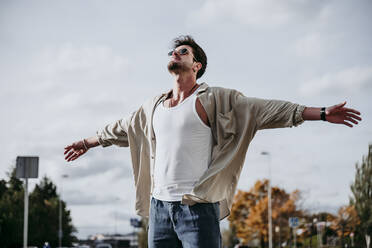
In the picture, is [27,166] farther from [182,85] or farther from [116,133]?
Result: [182,85]

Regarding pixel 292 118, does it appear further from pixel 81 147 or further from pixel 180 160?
pixel 81 147

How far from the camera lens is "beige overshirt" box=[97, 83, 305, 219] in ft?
11.6

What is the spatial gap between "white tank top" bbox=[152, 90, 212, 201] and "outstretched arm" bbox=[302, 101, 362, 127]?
29.5 inches

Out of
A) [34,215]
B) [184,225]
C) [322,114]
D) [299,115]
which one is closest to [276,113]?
[299,115]

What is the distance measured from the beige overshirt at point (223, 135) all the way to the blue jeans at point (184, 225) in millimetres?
82

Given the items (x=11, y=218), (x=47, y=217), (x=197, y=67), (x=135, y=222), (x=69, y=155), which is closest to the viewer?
(x=197, y=67)

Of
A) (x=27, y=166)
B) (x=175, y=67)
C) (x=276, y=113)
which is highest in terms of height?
(x=27, y=166)

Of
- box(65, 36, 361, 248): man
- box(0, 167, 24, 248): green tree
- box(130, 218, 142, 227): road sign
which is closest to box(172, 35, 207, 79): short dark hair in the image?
box(65, 36, 361, 248): man

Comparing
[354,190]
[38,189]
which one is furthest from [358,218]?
[38,189]

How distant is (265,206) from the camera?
50.5 metres

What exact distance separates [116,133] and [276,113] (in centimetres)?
149

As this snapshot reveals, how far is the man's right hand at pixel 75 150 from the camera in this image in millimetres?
4594

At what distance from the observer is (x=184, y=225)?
140 inches

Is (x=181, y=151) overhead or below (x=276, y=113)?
below
